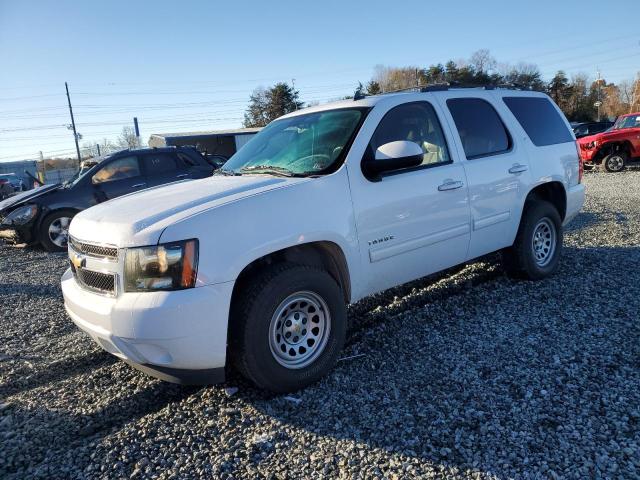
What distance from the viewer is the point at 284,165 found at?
12.3ft

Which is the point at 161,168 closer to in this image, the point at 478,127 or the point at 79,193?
the point at 79,193

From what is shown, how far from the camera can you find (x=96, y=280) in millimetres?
3014

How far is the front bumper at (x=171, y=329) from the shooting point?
8.71 ft

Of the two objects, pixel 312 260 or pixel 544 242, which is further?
pixel 544 242

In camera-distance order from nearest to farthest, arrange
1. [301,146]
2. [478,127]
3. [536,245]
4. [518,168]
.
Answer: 1. [301,146]
2. [478,127]
3. [518,168]
4. [536,245]

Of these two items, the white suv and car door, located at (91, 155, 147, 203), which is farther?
car door, located at (91, 155, 147, 203)

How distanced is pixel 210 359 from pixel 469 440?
4.97 feet

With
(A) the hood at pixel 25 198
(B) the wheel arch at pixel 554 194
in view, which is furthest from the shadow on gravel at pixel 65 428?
(A) the hood at pixel 25 198

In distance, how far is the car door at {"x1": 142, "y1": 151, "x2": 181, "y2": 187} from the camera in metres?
9.59

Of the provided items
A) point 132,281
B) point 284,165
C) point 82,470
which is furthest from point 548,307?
point 82,470

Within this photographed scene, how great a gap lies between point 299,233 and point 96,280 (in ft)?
4.33

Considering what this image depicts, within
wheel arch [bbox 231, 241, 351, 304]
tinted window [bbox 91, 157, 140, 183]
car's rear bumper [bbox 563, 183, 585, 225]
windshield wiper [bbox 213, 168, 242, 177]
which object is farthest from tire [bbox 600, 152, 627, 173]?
wheel arch [bbox 231, 241, 351, 304]

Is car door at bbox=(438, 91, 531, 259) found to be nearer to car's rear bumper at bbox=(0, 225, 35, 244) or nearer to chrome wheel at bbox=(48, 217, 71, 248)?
chrome wheel at bbox=(48, 217, 71, 248)

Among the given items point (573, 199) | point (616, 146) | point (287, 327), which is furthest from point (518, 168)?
point (616, 146)
